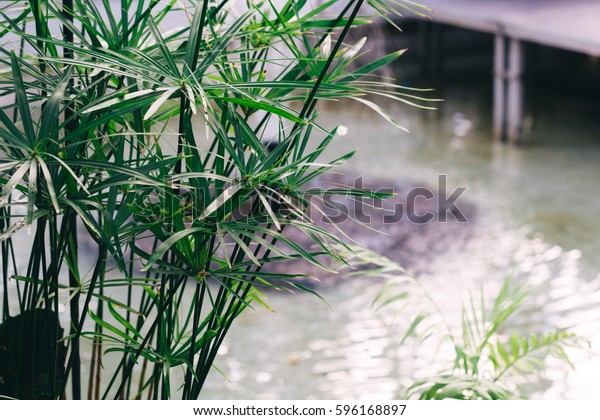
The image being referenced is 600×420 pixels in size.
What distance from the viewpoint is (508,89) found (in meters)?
5.79

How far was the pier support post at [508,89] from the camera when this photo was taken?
570cm

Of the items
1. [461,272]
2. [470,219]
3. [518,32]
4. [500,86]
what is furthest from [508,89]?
[461,272]

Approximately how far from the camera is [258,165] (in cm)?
146

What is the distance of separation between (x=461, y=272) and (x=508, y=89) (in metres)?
2.34

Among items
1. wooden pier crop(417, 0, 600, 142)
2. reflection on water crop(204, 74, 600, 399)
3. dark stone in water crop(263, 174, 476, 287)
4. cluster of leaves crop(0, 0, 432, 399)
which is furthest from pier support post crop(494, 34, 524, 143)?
cluster of leaves crop(0, 0, 432, 399)

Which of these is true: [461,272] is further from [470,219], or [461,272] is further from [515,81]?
[515,81]

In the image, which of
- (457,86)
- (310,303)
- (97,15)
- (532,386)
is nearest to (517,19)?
(457,86)

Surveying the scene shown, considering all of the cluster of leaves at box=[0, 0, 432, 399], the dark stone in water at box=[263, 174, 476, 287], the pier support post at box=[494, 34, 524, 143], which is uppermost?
the pier support post at box=[494, 34, 524, 143]

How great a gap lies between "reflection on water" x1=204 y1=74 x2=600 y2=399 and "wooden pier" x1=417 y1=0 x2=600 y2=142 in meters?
0.24

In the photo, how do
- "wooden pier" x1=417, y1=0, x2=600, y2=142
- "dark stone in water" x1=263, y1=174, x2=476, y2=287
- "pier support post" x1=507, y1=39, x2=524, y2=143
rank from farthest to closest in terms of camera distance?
"pier support post" x1=507, y1=39, x2=524, y2=143
"wooden pier" x1=417, y1=0, x2=600, y2=142
"dark stone in water" x1=263, y1=174, x2=476, y2=287

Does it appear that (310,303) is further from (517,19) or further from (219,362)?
(517,19)

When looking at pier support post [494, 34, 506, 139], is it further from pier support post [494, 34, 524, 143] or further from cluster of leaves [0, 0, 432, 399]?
cluster of leaves [0, 0, 432, 399]

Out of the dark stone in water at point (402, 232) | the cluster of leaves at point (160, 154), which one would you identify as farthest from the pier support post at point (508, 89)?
the cluster of leaves at point (160, 154)

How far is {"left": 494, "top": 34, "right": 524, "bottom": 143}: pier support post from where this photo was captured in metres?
5.70
